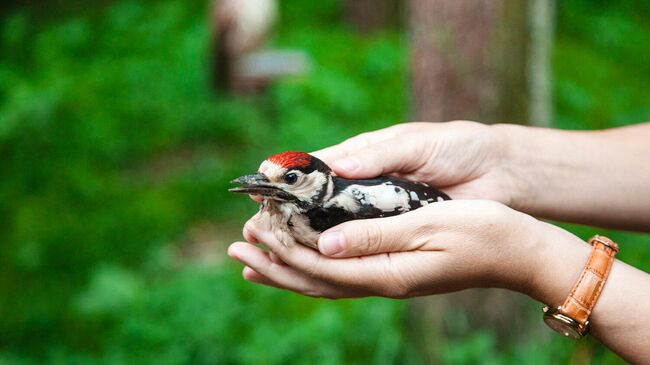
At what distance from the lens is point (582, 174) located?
3.10 metres

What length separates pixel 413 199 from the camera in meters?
2.71

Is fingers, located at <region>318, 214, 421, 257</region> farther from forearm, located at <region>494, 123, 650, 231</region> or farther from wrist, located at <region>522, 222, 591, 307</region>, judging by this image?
forearm, located at <region>494, 123, 650, 231</region>

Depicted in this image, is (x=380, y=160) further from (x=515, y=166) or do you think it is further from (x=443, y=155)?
(x=515, y=166)

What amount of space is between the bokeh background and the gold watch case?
0.92 metres

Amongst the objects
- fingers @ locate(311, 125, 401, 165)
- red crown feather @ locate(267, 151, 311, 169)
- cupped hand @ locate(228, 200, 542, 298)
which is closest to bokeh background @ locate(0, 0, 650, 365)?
cupped hand @ locate(228, 200, 542, 298)

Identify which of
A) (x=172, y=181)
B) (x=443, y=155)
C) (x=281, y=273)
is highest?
(x=443, y=155)

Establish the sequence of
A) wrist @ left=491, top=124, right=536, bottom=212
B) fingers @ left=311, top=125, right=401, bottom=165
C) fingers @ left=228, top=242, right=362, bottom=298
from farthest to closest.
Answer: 1. wrist @ left=491, top=124, right=536, bottom=212
2. fingers @ left=311, top=125, right=401, bottom=165
3. fingers @ left=228, top=242, right=362, bottom=298

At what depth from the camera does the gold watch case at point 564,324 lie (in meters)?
2.34

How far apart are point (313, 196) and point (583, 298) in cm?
102

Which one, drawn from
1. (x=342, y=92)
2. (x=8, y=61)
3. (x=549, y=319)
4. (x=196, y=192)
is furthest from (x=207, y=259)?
(x=549, y=319)

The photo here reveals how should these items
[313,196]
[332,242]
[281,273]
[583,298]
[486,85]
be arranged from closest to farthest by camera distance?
1. [583,298]
2. [332,242]
3. [313,196]
4. [281,273]
5. [486,85]

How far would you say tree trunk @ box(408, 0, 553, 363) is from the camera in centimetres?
448

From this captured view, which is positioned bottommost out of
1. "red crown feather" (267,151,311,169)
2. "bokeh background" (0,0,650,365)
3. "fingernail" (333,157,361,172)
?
"bokeh background" (0,0,650,365)

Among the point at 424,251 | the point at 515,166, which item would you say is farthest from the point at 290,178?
the point at 515,166
